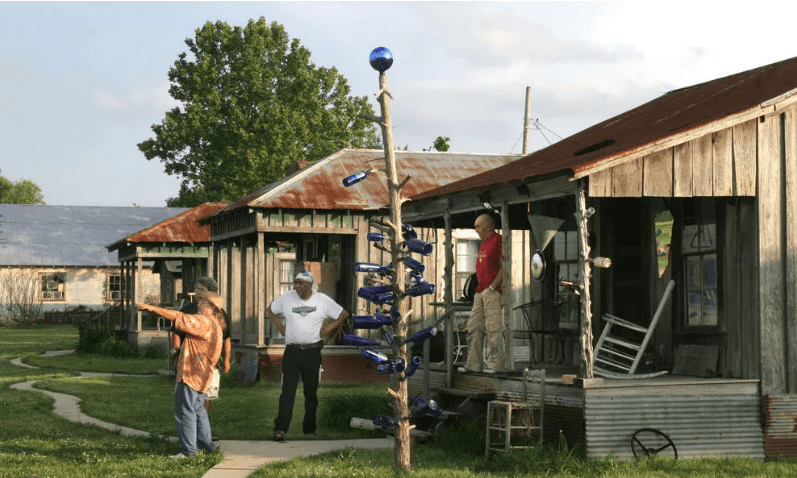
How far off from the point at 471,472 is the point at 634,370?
3132 mm

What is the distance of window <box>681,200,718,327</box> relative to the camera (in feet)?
40.4

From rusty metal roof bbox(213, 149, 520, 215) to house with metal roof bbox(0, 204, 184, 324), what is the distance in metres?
30.6

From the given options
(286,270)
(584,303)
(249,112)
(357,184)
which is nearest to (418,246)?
(584,303)

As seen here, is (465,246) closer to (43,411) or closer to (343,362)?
(343,362)

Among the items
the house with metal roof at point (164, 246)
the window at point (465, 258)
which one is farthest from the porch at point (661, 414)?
the house with metal roof at point (164, 246)

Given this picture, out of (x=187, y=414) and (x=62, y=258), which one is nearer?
(x=187, y=414)

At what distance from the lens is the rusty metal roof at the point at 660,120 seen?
36.1 feet

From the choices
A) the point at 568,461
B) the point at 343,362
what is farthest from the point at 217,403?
the point at 568,461

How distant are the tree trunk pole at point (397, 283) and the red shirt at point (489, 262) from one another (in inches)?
127

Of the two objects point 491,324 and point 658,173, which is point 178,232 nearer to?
point 491,324

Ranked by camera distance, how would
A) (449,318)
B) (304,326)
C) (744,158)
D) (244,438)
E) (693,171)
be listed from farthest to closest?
(449,318) → (244,438) → (304,326) → (744,158) → (693,171)

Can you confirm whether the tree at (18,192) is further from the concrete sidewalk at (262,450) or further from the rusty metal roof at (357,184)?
the concrete sidewalk at (262,450)

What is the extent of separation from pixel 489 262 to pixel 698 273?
7.93ft

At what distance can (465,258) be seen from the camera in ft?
71.1
